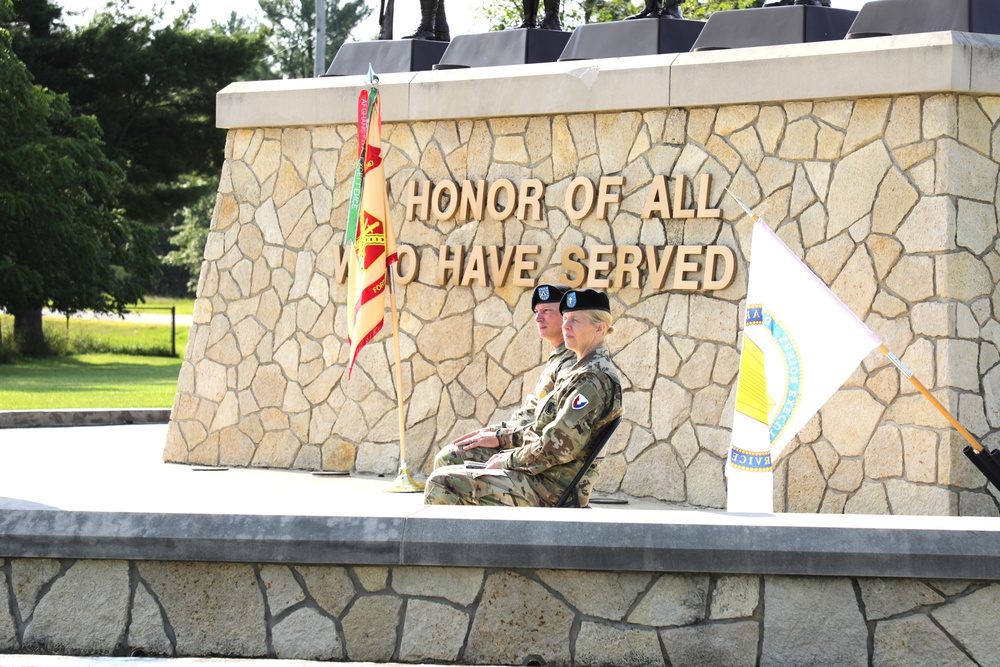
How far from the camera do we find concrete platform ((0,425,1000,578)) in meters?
4.96

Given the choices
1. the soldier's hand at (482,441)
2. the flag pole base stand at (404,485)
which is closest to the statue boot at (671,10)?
the flag pole base stand at (404,485)

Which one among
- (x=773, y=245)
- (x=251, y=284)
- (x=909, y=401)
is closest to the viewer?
(x=773, y=245)

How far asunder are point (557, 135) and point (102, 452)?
513cm

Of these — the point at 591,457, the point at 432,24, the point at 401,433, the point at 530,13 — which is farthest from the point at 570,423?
the point at 432,24

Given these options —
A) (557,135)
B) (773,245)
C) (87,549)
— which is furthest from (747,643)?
(557,135)

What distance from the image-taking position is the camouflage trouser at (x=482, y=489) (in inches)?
249

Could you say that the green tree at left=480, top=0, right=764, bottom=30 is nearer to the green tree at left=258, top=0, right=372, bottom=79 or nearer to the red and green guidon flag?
the red and green guidon flag

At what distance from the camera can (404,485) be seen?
9328mm

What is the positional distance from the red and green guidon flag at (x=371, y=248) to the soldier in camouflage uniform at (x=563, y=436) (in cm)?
304

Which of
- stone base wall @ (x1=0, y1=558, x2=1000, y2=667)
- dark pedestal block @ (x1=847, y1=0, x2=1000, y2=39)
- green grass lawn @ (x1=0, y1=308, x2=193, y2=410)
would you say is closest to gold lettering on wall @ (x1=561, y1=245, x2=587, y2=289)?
dark pedestal block @ (x1=847, y1=0, x2=1000, y2=39)

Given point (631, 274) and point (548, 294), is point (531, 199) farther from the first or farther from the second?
point (548, 294)

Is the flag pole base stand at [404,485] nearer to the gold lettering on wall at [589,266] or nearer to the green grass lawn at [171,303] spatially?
the gold lettering on wall at [589,266]

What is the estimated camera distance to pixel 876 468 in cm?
812

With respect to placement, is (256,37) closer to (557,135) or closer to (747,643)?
(557,135)
